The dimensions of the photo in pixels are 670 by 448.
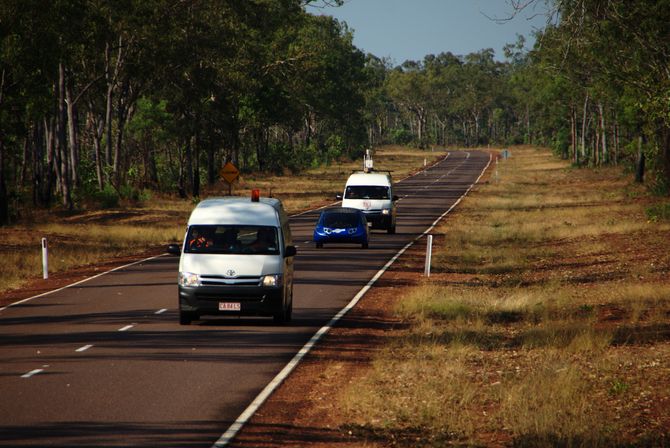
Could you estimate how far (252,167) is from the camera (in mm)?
103500

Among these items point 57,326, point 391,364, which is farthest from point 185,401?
point 57,326

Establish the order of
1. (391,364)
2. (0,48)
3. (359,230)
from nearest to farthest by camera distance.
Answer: (391,364), (359,230), (0,48)

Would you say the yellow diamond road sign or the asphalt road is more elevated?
the yellow diamond road sign

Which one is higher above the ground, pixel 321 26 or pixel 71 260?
pixel 321 26

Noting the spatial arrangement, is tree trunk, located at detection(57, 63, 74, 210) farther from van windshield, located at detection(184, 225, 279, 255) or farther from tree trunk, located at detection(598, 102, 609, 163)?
tree trunk, located at detection(598, 102, 609, 163)

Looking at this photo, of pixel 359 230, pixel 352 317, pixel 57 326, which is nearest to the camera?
pixel 57 326

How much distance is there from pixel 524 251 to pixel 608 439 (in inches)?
1038

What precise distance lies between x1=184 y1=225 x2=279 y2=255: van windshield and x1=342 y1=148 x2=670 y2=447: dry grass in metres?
2.83

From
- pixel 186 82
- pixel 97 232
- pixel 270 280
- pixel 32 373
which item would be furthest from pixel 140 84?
pixel 32 373

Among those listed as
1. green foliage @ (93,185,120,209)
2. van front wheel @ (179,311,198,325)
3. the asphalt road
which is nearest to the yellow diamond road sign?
green foliage @ (93,185,120,209)

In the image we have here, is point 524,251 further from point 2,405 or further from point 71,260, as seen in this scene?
point 2,405

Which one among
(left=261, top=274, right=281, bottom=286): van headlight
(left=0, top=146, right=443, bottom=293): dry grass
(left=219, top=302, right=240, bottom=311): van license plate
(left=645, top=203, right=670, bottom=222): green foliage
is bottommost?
(left=0, top=146, right=443, bottom=293): dry grass

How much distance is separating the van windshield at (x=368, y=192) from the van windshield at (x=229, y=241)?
22952 mm

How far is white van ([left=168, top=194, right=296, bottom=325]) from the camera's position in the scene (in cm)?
1888
